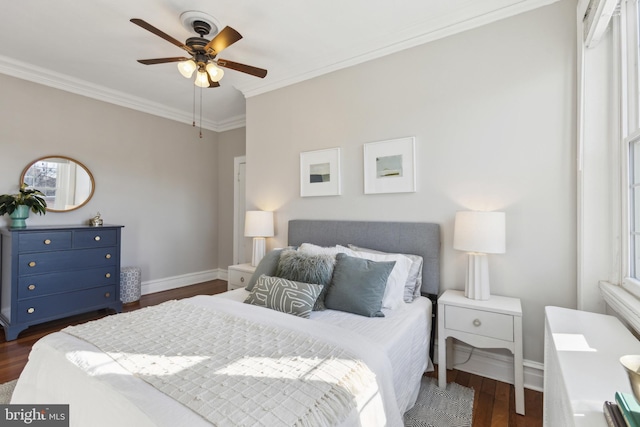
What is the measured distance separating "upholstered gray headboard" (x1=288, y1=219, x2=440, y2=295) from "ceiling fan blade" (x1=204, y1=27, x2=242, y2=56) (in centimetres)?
171

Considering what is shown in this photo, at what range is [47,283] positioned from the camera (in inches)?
119

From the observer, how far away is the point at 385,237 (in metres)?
2.60

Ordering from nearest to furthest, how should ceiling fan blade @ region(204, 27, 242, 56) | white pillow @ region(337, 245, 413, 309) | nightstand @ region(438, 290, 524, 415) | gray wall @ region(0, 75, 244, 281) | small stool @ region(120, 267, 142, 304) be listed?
nightstand @ region(438, 290, 524, 415) < ceiling fan blade @ region(204, 27, 242, 56) < white pillow @ region(337, 245, 413, 309) < gray wall @ region(0, 75, 244, 281) < small stool @ region(120, 267, 142, 304)

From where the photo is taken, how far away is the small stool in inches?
153

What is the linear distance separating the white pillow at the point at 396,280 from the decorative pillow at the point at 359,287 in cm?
10

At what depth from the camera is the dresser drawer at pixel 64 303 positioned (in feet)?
9.53

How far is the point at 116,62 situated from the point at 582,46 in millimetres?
4069

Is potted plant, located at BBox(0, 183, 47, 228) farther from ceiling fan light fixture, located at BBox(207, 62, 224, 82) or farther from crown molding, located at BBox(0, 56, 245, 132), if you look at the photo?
ceiling fan light fixture, located at BBox(207, 62, 224, 82)

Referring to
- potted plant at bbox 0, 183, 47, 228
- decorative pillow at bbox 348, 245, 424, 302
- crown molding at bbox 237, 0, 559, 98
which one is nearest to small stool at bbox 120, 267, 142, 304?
potted plant at bbox 0, 183, 47, 228

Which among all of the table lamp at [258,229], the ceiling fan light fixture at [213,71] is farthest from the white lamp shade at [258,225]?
the ceiling fan light fixture at [213,71]

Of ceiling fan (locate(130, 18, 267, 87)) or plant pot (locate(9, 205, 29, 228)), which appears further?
plant pot (locate(9, 205, 29, 228))

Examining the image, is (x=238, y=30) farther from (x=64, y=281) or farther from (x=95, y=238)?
(x=64, y=281)

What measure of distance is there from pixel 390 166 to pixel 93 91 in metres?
3.83

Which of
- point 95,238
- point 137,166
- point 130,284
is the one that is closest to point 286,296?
point 95,238
